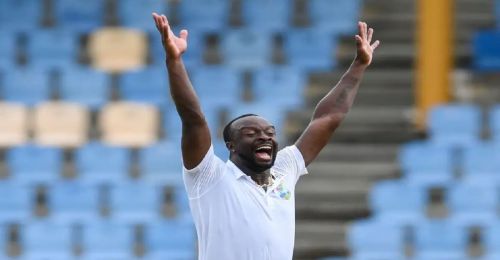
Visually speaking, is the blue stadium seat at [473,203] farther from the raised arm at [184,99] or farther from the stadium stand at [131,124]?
the raised arm at [184,99]

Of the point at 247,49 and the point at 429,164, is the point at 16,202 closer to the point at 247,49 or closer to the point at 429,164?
the point at 247,49

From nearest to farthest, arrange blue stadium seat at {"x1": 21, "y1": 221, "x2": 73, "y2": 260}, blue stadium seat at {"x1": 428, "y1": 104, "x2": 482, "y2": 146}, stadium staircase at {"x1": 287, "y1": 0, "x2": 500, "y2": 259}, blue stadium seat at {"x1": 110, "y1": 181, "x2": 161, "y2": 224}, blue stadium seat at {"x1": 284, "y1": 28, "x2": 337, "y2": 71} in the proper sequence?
blue stadium seat at {"x1": 21, "y1": 221, "x2": 73, "y2": 260} → blue stadium seat at {"x1": 110, "y1": 181, "x2": 161, "y2": 224} → stadium staircase at {"x1": 287, "y1": 0, "x2": 500, "y2": 259} → blue stadium seat at {"x1": 428, "y1": 104, "x2": 482, "y2": 146} → blue stadium seat at {"x1": 284, "y1": 28, "x2": 337, "y2": 71}

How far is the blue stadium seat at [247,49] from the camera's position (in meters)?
13.0

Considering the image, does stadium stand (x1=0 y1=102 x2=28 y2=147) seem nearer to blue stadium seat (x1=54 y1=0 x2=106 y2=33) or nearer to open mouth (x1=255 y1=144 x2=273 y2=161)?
blue stadium seat (x1=54 y1=0 x2=106 y2=33)

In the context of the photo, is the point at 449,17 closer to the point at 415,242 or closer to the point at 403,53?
the point at 403,53

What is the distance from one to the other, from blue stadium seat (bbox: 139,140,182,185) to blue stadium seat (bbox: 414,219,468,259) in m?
2.08

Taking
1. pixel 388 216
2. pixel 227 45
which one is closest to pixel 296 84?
pixel 227 45

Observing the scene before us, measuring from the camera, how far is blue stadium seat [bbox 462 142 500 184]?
1141cm

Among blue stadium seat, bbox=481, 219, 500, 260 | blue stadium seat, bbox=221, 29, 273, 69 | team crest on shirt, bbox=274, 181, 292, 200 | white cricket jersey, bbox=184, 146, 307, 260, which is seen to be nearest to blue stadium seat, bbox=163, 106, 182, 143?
blue stadium seat, bbox=221, 29, 273, 69

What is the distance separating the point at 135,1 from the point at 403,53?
2589 millimetres

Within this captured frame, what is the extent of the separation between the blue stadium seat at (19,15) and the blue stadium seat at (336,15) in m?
2.63

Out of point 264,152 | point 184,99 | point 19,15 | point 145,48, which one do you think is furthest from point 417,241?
point 184,99

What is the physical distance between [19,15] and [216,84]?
7.55 ft

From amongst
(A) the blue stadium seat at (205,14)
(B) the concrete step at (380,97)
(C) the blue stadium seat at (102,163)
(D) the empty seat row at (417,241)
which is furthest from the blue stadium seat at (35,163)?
(D) the empty seat row at (417,241)
